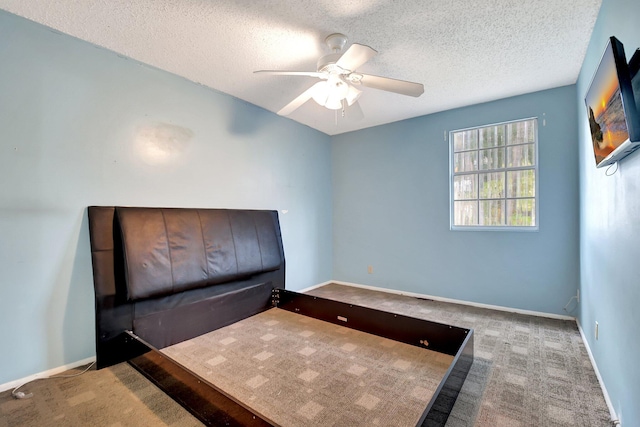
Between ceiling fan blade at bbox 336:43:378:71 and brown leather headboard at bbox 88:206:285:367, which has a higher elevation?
ceiling fan blade at bbox 336:43:378:71

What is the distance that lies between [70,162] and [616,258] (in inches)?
156

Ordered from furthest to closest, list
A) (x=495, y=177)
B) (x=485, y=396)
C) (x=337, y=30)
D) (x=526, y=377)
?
(x=495, y=177), (x=337, y=30), (x=526, y=377), (x=485, y=396)

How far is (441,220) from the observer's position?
4.00 meters

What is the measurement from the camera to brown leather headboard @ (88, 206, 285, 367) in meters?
2.34

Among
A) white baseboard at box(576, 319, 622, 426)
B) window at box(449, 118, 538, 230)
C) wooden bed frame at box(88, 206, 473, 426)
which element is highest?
window at box(449, 118, 538, 230)

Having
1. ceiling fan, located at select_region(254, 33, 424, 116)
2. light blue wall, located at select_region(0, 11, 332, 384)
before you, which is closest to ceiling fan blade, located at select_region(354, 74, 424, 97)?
ceiling fan, located at select_region(254, 33, 424, 116)

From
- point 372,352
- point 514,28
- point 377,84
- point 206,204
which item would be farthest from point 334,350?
point 514,28

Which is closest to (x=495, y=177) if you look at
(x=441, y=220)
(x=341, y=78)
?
(x=441, y=220)

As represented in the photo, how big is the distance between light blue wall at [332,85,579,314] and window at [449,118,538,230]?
0.11 meters

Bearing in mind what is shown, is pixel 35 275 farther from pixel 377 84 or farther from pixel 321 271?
pixel 321 271

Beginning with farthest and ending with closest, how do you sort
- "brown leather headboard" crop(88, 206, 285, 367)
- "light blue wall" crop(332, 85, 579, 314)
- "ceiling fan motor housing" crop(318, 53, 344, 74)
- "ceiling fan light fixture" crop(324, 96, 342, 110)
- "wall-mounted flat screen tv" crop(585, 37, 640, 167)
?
1. "light blue wall" crop(332, 85, 579, 314)
2. "ceiling fan light fixture" crop(324, 96, 342, 110)
3. "brown leather headboard" crop(88, 206, 285, 367)
4. "ceiling fan motor housing" crop(318, 53, 344, 74)
5. "wall-mounted flat screen tv" crop(585, 37, 640, 167)

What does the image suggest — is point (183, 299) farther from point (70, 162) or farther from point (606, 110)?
point (606, 110)

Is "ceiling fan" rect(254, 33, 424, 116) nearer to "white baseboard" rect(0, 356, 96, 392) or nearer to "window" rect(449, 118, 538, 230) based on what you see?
"window" rect(449, 118, 538, 230)

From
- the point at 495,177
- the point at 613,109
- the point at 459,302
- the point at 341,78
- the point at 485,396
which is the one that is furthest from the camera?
the point at 459,302
